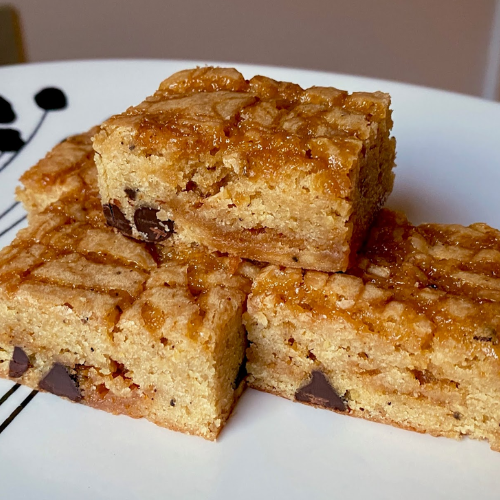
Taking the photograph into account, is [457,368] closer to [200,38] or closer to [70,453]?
[70,453]

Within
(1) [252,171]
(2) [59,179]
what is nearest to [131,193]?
(1) [252,171]

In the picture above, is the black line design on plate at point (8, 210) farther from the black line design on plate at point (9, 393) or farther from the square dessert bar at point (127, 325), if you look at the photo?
the black line design on plate at point (9, 393)

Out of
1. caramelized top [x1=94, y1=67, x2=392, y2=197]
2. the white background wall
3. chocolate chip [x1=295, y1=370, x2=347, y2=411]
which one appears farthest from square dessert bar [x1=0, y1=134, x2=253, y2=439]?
the white background wall

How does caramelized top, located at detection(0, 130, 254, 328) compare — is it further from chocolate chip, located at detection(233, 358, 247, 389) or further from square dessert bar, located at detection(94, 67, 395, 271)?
chocolate chip, located at detection(233, 358, 247, 389)

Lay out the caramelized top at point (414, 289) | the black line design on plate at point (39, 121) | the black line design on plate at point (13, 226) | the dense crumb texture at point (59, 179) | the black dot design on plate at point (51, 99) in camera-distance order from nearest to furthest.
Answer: the caramelized top at point (414, 289), the dense crumb texture at point (59, 179), the black line design on plate at point (13, 226), the black line design on plate at point (39, 121), the black dot design on plate at point (51, 99)

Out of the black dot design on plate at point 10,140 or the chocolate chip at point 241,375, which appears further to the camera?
the black dot design on plate at point 10,140

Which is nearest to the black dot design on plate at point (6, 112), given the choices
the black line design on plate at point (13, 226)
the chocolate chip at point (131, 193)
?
the black line design on plate at point (13, 226)

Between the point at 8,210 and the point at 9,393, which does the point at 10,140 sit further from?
the point at 9,393
